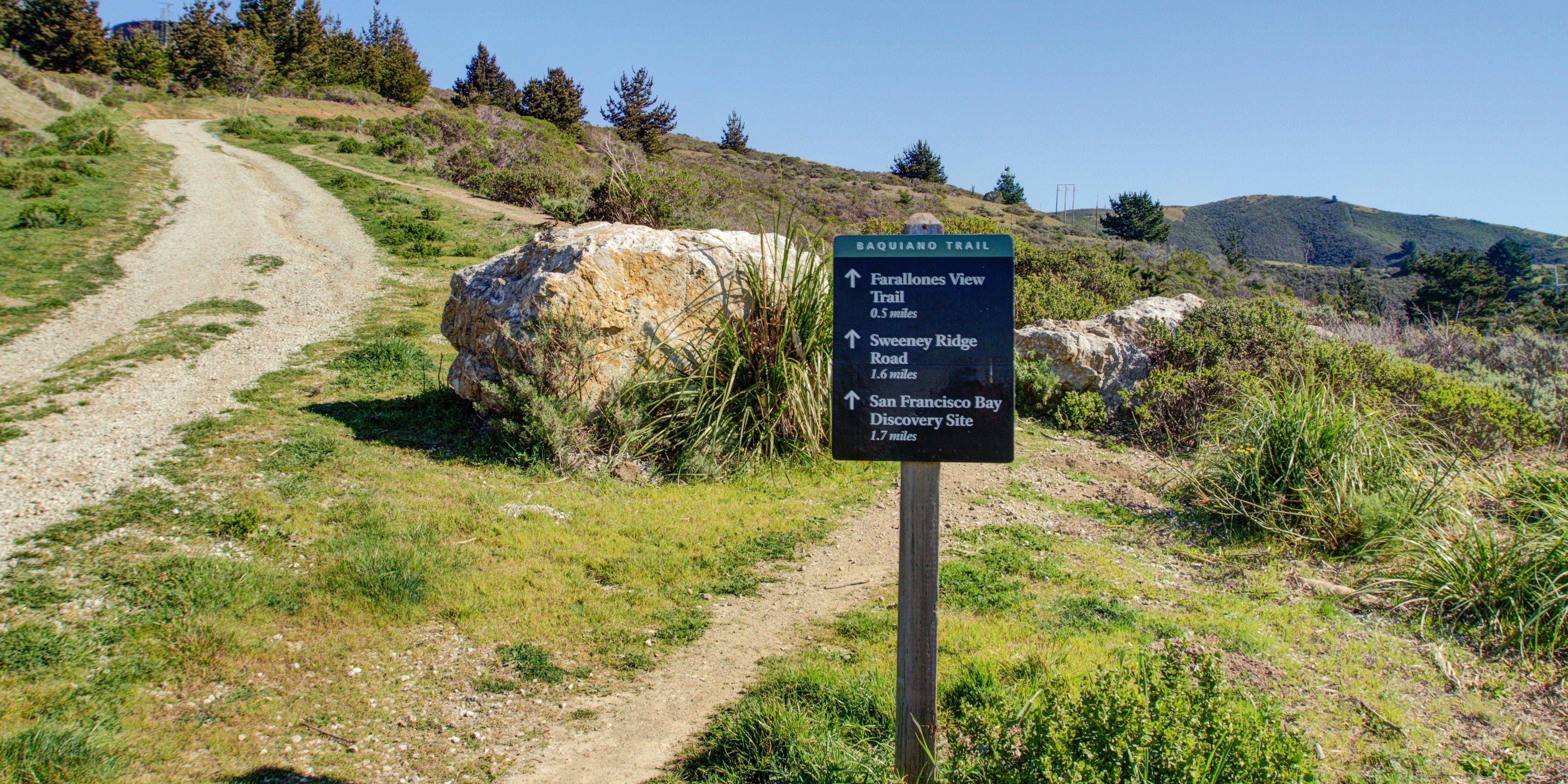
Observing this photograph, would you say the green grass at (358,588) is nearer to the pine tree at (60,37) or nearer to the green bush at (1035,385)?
the green bush at (1035,385)

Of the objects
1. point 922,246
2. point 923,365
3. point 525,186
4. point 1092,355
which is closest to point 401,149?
point 525,186

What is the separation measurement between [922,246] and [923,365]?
1.24 feet

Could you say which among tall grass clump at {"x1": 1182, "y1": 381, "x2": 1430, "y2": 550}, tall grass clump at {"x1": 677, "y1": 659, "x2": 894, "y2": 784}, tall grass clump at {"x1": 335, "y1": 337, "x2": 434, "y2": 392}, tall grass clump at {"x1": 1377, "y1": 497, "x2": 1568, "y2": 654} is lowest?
tall grass clump at {"x1": 677, "y1": 659, "x2": 894, "y2": 784}

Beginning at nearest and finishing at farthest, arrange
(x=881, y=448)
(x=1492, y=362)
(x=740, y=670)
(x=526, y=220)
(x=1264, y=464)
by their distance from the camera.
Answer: (x=881, y=448), (x=740, y=670), (x=1264, y=464), (x=1492, y=362), (x=526, y=220)

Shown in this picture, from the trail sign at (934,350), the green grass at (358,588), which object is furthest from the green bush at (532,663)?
the trail sign at (934,350)

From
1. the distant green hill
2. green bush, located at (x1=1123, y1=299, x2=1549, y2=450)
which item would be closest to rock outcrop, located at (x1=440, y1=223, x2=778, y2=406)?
green bush, located at (x1=1123, y1=299, x2=1549, y2=450)

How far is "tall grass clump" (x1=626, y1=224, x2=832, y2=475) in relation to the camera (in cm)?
650

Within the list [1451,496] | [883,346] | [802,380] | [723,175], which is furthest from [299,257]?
[723,175]

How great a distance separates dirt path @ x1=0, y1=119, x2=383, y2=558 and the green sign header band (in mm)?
4974

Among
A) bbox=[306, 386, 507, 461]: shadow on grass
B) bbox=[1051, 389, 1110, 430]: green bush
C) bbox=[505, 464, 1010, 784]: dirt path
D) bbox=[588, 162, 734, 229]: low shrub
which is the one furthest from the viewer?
bbox=[588, 162, 734, 229]: low shrub

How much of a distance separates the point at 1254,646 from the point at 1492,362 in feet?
34.2

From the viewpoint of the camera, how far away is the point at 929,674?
2635 mm

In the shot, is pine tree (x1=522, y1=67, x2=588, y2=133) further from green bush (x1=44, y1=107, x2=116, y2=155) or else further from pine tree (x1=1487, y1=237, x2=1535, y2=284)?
pine tree (x1=1487, y1=237, x2=1535, y2=284)

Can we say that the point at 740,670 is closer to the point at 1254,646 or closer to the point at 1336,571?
the point at 1254,646
